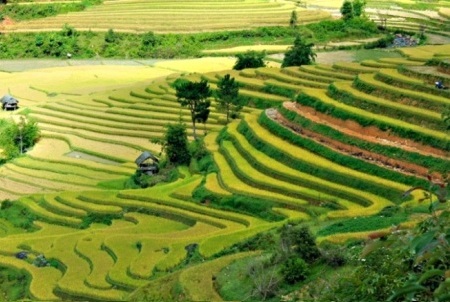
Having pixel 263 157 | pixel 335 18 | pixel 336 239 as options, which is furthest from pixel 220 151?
pixel 335 18

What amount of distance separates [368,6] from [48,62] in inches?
924

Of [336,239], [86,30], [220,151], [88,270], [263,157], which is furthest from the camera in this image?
[86,30]

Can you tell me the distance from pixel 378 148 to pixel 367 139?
2.17 feet

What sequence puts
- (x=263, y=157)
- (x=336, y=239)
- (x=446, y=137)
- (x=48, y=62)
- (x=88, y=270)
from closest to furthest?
(x=336, y=239)
(x=88, y=270)
(x=446, y=137)
(x=263, y=157)
(x=48, y=62)

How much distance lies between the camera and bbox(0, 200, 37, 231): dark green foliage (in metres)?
22.1

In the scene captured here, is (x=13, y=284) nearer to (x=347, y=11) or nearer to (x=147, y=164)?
(x=147, y=164)

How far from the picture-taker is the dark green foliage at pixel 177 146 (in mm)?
25325

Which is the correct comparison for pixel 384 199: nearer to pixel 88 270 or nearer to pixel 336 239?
pixel 336 239

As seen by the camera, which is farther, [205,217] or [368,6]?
[368,6]

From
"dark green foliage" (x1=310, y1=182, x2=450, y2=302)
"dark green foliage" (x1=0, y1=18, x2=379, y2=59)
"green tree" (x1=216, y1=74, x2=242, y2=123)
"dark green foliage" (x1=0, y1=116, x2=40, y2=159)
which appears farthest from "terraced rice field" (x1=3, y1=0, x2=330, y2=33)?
"dark green foliage" (x1=310, y1=182, x2=450, y2=302)

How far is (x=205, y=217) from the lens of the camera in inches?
778

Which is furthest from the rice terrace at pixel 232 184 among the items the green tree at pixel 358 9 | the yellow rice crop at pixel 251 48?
Result: the green tree at pixel 358 9

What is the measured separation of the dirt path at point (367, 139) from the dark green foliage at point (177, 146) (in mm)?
3139

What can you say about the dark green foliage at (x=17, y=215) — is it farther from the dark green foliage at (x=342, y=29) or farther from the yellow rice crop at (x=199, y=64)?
the dark green foliage at (x=342, y=29)
